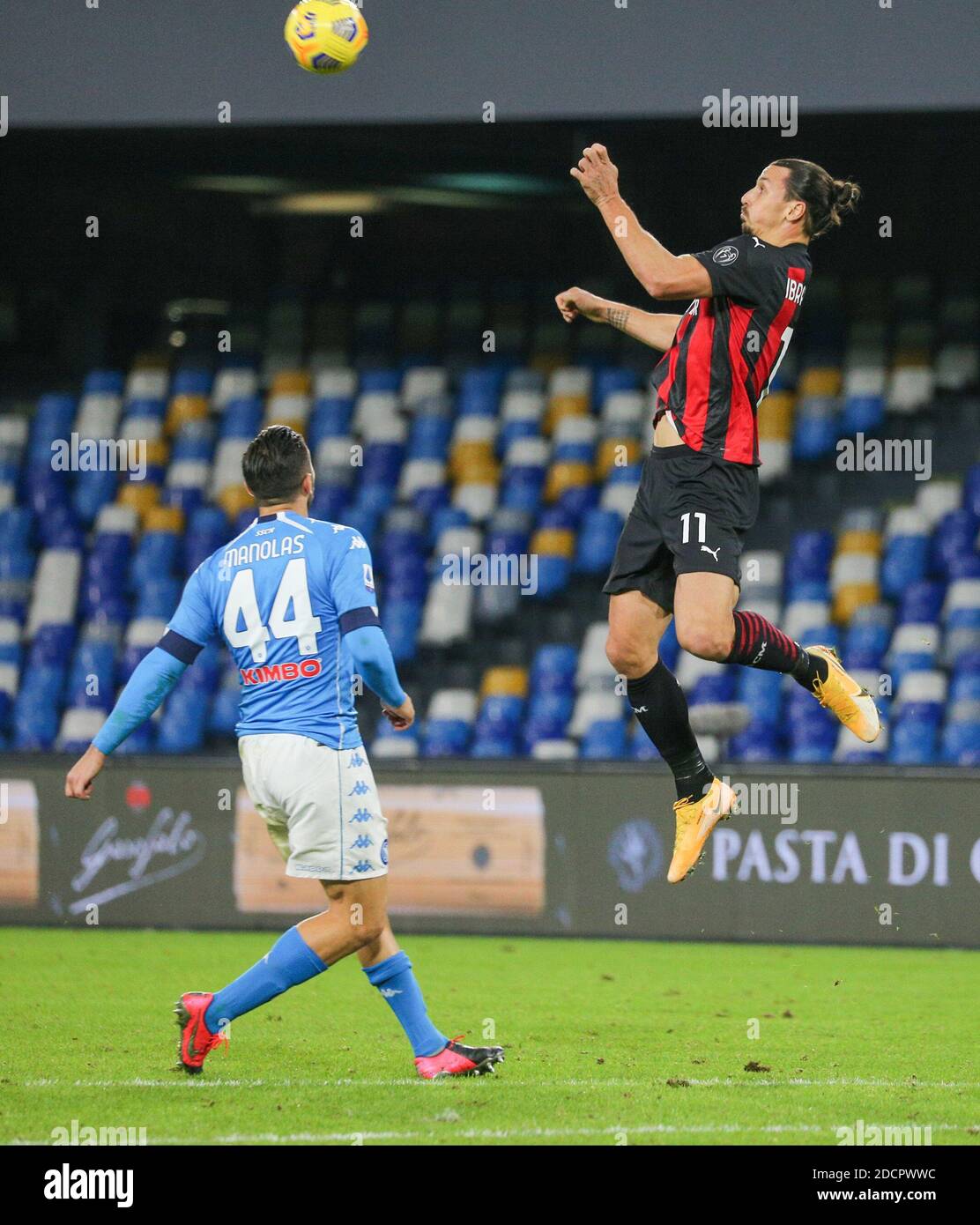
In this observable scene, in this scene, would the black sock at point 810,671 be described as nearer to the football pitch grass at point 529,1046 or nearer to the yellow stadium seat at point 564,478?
the football pitch grass at point 529,1046

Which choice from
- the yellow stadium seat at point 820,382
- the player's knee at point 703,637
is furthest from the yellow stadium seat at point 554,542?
the player's knee at point 703,637

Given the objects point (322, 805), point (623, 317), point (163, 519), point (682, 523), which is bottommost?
point (322, 805)

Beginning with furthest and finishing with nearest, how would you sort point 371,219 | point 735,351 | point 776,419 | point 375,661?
1. point 371,219
2. point 776,419
3. point 735,351
4. point 375,661

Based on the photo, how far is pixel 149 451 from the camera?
14.0 metres

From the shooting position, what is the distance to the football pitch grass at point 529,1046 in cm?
492

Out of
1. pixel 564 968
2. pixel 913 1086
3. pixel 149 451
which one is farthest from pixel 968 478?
pixel 913 1086

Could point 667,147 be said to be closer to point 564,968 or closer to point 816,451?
point 816,451

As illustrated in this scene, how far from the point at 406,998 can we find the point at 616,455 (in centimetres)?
816

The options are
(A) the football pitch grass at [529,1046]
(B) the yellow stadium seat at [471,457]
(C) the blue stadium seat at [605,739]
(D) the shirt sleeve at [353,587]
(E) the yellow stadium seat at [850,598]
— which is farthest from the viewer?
(B) the yellow stadium seat at [471,457]

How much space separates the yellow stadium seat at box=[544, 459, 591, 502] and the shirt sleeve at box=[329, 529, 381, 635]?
7.92m

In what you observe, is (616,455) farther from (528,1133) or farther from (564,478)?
(528,1133)

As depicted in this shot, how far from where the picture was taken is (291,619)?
539 cm

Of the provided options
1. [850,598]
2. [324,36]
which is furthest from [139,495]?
[324,36]

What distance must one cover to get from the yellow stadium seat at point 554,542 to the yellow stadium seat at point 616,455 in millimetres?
585
